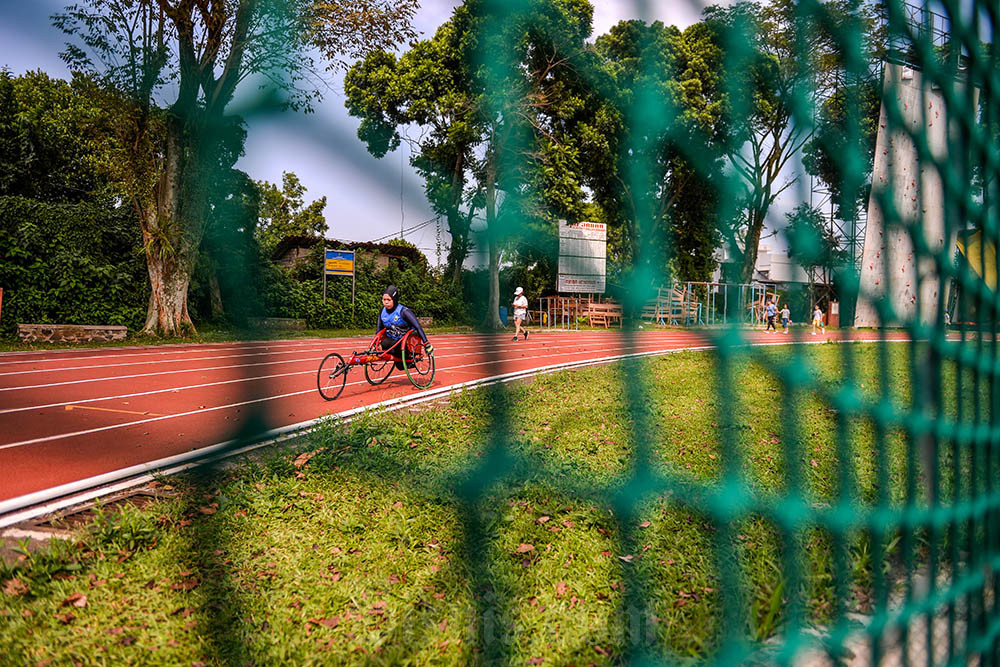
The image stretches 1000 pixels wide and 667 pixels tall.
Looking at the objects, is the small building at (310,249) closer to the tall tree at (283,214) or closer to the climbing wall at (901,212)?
the tall tree at (283,214)

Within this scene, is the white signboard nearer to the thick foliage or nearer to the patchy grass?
the patchy grass

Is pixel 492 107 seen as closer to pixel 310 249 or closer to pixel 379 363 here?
pixel 310 249

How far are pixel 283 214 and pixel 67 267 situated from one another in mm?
11552

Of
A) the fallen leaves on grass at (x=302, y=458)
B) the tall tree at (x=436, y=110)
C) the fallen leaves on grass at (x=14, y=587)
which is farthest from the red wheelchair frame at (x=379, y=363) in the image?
the tall tree at (x=436, y=110)

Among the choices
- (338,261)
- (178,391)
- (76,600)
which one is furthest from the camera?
(178,391)

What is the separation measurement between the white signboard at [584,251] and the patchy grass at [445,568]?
12.2 inches

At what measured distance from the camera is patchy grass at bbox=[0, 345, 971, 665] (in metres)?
1.40

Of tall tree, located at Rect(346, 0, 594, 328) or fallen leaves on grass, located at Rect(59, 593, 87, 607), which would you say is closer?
tall tree, located at Rect(346, 0, 594, 328)

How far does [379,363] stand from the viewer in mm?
5457

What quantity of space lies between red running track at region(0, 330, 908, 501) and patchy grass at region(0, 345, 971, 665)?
0.73 feet

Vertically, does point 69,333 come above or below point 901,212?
below

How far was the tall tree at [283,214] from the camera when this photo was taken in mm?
369

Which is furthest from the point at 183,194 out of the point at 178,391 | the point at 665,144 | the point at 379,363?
the point at 178,391

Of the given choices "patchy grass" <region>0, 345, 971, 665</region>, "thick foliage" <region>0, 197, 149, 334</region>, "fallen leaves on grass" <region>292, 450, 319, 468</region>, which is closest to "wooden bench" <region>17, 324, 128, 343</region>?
"thick foliage" <region>0, 197, 149, 334</region>
